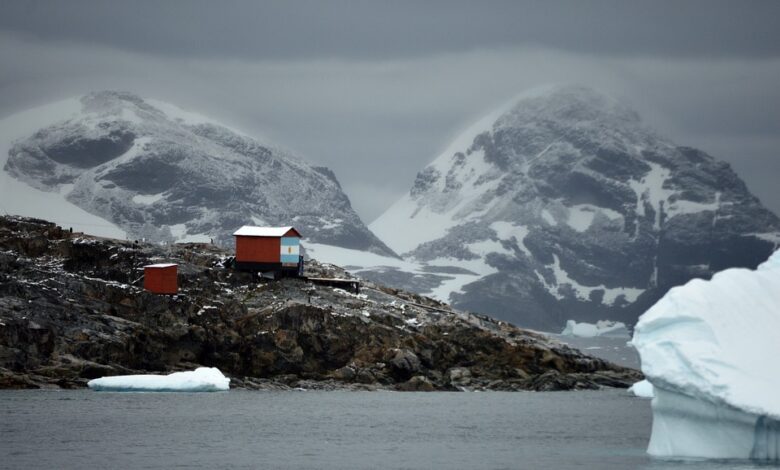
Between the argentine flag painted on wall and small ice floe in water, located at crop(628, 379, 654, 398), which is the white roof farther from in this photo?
small ice floe in water, located at crop(628, 379, 654, 398)

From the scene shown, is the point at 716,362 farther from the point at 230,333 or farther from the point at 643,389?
the point at 230,333

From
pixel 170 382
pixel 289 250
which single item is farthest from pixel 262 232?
pixel 170 382

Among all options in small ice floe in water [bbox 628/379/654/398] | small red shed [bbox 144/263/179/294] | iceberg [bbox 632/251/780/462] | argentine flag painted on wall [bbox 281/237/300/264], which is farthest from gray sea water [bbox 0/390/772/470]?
argentine flag painted on wall [bbox 281/237/300/264]

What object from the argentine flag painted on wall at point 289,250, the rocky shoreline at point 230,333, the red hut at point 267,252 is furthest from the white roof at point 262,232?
the rocky shoreline at point 230,333

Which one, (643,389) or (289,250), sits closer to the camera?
(643,389)

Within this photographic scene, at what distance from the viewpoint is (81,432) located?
10225cm

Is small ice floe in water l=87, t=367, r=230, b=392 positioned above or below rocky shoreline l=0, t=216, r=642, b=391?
below

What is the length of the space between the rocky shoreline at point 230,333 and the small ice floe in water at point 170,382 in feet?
11.2

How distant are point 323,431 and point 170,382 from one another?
36.2 meters

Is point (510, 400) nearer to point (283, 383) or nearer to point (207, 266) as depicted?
point (283, 383)

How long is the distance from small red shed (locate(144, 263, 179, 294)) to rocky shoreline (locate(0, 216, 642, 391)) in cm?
173

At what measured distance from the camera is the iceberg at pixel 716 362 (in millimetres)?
72312

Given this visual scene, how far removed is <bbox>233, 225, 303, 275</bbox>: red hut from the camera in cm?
16712

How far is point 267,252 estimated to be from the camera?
168 metres
